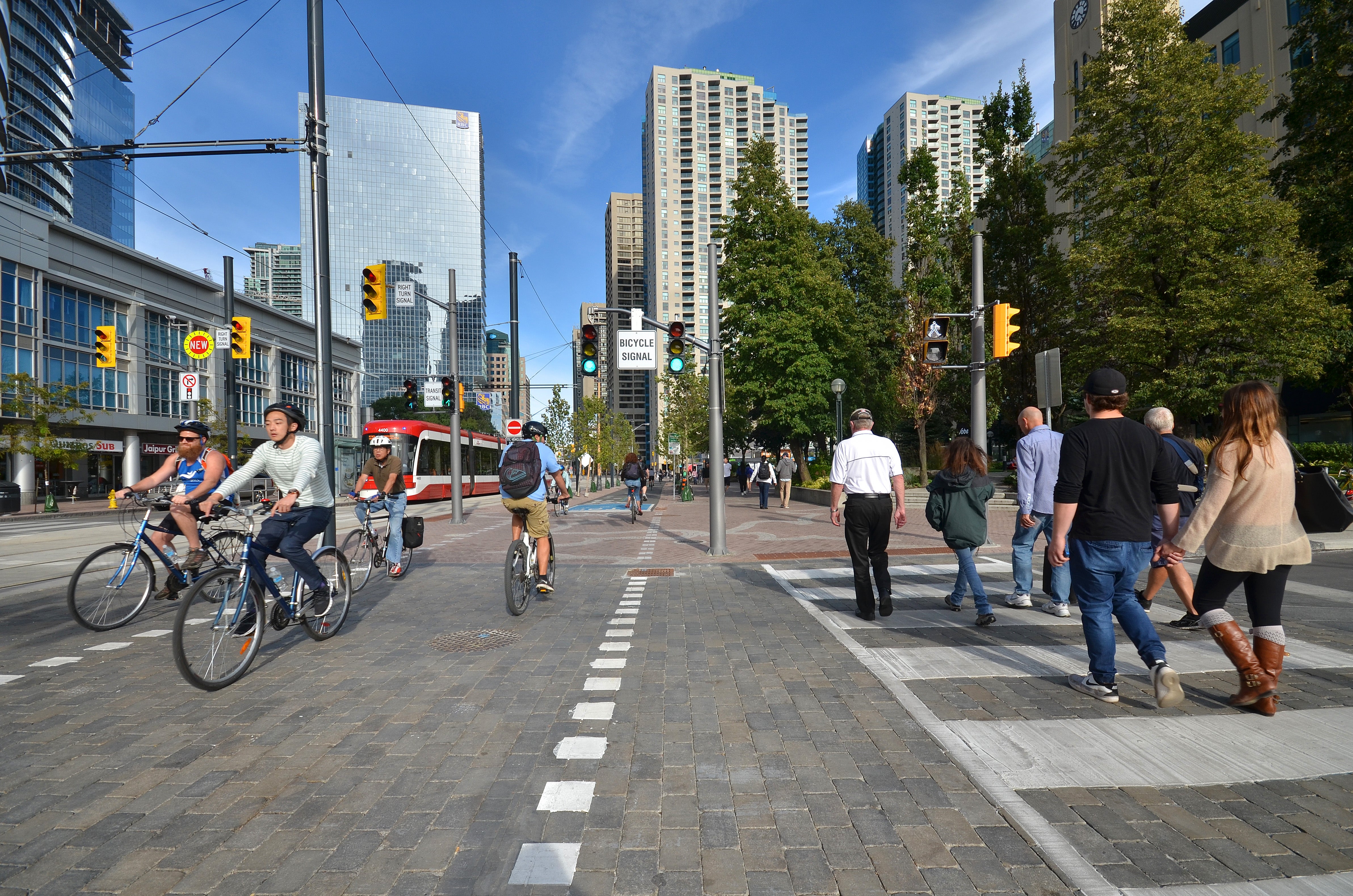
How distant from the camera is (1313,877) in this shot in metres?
2.46

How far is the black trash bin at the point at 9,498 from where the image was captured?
2589cm

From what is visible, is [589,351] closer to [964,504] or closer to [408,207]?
[964,504]

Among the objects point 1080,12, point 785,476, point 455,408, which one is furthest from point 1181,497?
point 1080,12

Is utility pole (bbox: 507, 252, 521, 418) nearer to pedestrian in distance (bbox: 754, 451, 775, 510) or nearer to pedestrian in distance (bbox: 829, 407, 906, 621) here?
pedestrian in distance (bbox: 754, 451, 775, 510)

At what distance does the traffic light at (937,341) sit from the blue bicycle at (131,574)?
394 inches

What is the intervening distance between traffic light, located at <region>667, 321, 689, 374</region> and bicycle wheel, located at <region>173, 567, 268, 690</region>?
7.85 metres

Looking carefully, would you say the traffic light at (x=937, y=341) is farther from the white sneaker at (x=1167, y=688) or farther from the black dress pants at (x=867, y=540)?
the white sneaker at (x=1167, y=688)

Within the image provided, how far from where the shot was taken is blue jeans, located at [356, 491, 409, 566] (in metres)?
9.70

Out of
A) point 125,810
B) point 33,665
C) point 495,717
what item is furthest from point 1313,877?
point 33,665

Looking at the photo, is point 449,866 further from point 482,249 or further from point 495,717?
point 482,249

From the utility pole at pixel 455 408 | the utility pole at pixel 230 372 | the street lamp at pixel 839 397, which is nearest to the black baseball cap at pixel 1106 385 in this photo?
the utility pole at pixel 455 408

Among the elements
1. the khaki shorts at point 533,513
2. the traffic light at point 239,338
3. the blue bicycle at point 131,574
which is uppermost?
the traffic light at point 239,338

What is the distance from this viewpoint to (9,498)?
1037 inches

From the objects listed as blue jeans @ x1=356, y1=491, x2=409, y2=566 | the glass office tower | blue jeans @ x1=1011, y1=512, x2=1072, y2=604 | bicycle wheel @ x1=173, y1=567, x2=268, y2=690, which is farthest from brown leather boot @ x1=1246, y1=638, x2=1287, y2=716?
the glass office tower
